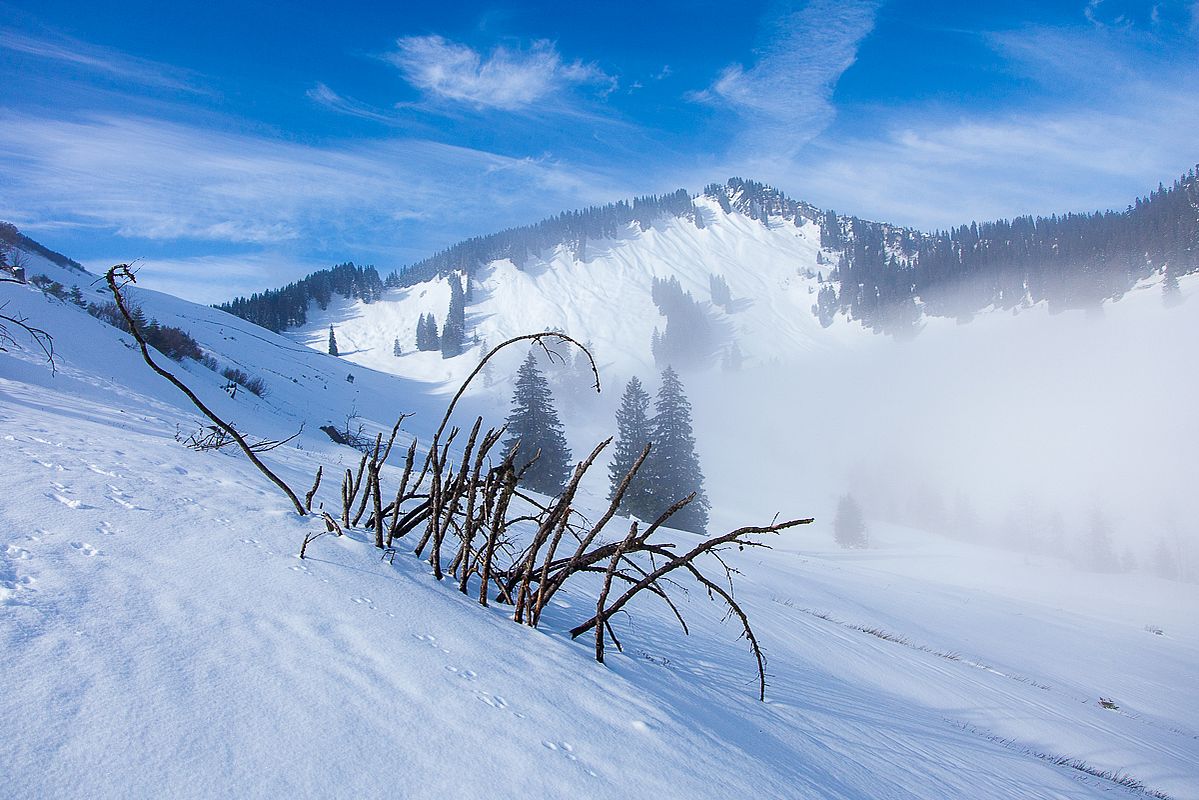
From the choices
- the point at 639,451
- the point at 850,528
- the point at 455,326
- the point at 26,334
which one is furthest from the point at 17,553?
the point at 455,326

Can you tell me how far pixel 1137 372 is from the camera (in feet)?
254

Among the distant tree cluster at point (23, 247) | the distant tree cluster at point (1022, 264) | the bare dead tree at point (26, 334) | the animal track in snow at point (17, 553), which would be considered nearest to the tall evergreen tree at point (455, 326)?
the distant tree cluster at point (23, 247)

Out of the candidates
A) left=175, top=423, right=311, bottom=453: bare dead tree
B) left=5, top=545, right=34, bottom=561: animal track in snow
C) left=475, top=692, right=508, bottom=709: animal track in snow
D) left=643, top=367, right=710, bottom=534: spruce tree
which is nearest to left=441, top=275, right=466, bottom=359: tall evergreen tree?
left=643, top=367, right=710, bottom=534: spruce tree

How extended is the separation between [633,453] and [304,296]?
98634 mm

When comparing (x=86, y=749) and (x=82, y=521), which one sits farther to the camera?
(x=82, y=521)

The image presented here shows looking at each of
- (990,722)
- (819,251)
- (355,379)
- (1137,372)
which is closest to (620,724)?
(990,722)

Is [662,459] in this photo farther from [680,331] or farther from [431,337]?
[680,331]

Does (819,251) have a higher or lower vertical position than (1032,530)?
higher

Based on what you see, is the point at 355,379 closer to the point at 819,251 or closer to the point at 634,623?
the point at 634,623

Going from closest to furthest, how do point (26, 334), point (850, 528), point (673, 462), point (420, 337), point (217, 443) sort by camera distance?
point (217, 443) → point (26, 334) → point (673, 462) → point (850, 528) → point (420, 337)

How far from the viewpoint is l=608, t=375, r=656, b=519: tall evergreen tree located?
2470 centimetres

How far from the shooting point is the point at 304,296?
10575 centimetres

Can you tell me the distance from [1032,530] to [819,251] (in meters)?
90.6

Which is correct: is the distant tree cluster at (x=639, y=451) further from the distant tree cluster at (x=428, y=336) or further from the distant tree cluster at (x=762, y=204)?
the distant tree cluster at (x=762, y=204)
